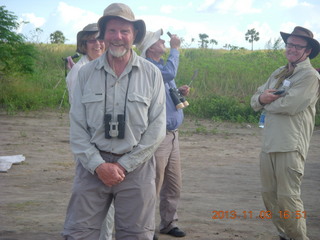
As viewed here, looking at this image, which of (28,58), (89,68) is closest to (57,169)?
(89,68)

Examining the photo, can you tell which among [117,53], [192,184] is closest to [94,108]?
[117,53]

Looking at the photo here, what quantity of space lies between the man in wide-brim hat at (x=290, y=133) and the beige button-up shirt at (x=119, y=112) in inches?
64.3

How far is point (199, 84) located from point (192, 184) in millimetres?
13379

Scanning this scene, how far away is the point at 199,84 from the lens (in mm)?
21266

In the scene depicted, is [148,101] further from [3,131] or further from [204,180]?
[3,131]

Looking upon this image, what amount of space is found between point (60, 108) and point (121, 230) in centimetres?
1374

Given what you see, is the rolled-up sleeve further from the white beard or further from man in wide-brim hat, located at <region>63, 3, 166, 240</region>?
the white beard

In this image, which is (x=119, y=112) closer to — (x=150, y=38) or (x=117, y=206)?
(x=117, y=206)

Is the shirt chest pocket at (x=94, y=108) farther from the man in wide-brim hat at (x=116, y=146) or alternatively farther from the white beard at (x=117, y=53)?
the white beard at (x=117, y=53)

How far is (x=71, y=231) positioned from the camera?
11.6ft

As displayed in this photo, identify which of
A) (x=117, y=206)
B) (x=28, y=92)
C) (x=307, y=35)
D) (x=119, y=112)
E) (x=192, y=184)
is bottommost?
(x=192, y=184)

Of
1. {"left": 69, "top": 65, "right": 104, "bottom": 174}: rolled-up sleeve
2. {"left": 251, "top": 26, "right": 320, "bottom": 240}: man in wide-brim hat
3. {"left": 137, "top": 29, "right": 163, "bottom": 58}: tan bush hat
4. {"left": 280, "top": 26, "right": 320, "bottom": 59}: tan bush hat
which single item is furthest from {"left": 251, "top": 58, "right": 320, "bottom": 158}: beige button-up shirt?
{"left": 69, "top": 65, "right": 104, "bottom": 174}: rolled-up sleeve

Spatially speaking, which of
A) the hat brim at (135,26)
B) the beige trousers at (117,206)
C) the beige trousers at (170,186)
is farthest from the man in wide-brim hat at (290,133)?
the beige trousers at (117,206)

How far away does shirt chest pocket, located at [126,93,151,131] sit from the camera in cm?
358
